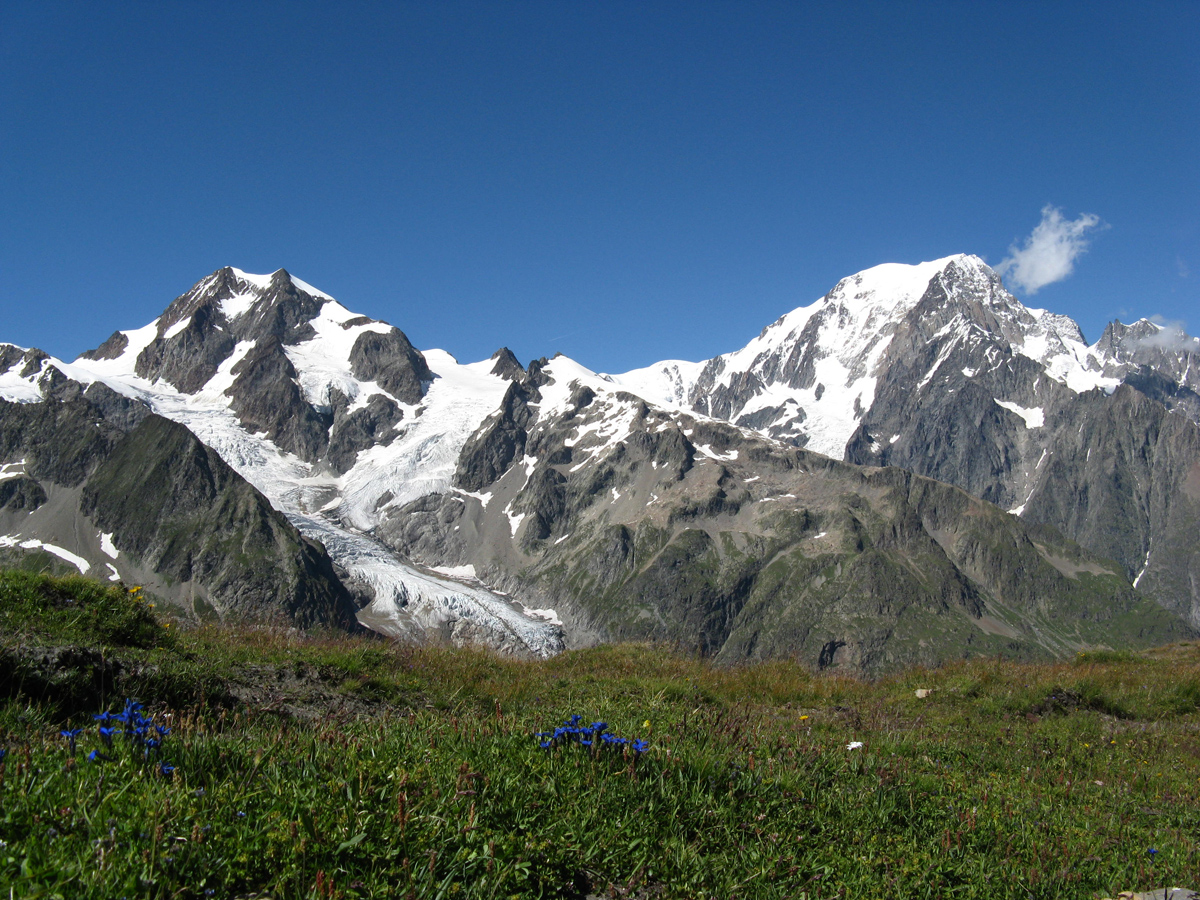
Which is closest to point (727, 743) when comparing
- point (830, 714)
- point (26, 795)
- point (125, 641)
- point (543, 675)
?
point (26, 795)

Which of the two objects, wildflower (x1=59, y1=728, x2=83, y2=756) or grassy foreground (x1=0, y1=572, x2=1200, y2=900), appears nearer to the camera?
grassy foreground (x1=0, y1=572, x2=1200, y2=900)

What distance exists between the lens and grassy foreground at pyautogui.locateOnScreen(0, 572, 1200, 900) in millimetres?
4203

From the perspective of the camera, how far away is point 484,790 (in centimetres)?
523

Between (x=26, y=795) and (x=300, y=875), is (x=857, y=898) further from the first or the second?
(x=26, y=795)

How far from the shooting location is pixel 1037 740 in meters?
12.0

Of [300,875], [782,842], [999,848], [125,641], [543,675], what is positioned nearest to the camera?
[300,875]

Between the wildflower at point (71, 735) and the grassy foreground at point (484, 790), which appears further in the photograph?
the wildflower at point (71, 735)

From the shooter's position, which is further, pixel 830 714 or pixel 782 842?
pixel 830 714

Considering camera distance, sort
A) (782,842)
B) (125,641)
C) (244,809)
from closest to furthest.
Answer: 1. (244,809)
2. (782,842)
3. (125,641)

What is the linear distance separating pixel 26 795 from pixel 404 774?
2133 millimetres

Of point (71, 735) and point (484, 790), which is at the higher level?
point (484, 790)

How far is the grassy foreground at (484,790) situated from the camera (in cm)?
420

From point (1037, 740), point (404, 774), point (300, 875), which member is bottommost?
point (300, 875)

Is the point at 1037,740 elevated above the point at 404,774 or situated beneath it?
elevated above
